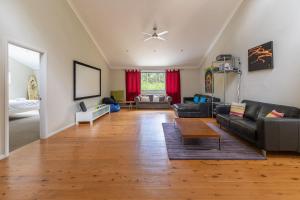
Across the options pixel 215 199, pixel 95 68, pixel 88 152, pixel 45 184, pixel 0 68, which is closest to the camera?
pixel 215 199

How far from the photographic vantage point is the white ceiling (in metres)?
5.61

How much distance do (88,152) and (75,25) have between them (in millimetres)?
4152

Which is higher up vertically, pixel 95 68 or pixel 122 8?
pixel 122 8

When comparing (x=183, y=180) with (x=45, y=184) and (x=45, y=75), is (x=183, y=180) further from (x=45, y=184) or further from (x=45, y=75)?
(x=45, y=75)

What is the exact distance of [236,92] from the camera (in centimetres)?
618

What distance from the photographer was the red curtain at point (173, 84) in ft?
34.9

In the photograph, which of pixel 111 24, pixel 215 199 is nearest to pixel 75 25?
pixel 111 24

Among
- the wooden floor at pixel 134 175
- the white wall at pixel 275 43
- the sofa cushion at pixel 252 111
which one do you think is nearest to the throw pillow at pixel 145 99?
the white wall at pixel 275 43

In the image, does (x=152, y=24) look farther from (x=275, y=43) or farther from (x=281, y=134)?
(x=281, y=134)

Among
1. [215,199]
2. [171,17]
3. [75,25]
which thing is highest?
[171,17]

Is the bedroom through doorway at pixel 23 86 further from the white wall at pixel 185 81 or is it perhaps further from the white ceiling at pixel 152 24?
the white wall at pixel 185 81

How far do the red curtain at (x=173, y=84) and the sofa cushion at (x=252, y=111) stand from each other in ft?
19.2

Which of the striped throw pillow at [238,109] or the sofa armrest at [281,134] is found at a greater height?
the striped throw pillow at [238,109]

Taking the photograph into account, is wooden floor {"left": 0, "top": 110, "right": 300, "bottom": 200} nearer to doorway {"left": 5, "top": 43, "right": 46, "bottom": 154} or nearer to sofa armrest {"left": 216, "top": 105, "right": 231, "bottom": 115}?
doorway {"left": 5, "top": 43, "right": 46, "bottom": 154}
